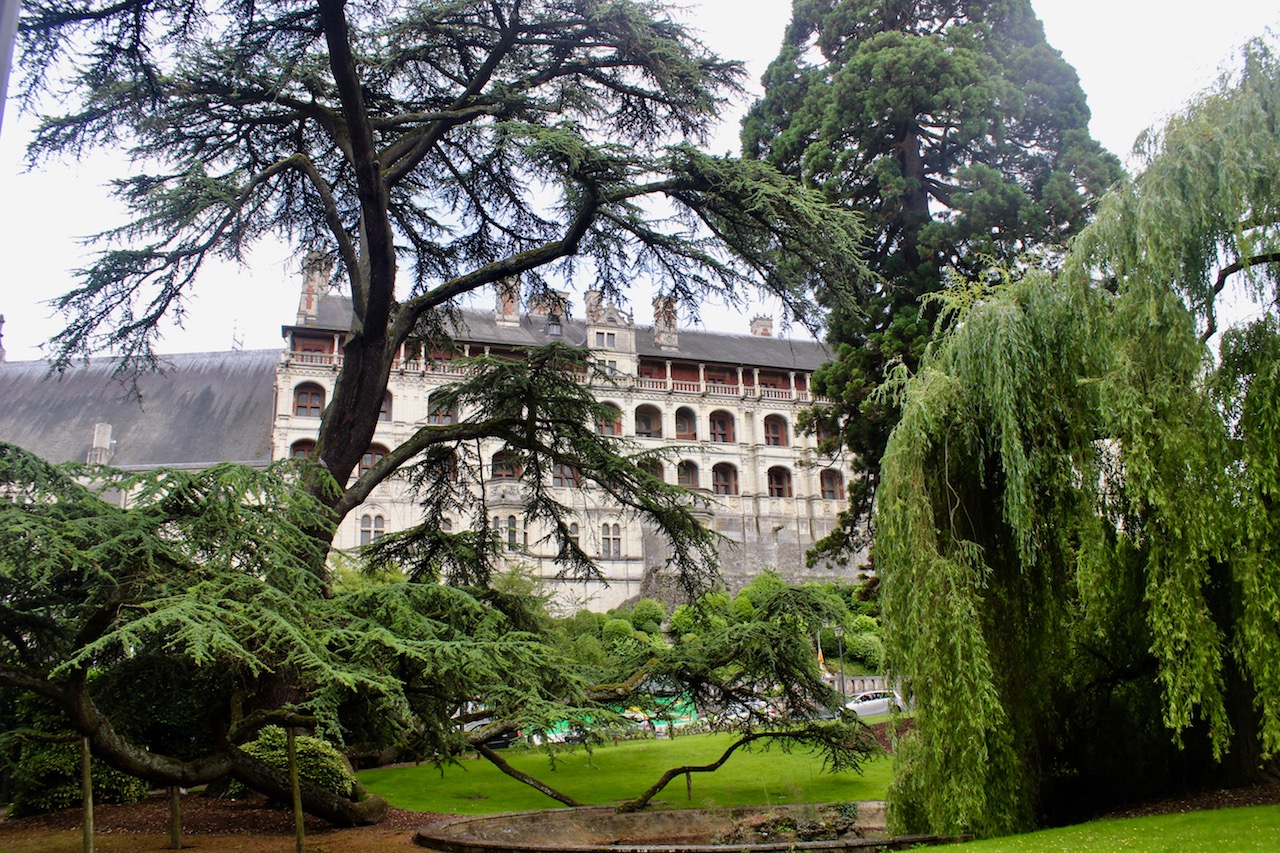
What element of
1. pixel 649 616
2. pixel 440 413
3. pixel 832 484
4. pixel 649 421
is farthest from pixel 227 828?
pixel 832 484

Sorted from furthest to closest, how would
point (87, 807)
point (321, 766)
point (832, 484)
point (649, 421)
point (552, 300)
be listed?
point (832, 484) < point (649, 421) < point (552, 300) < point (321, 766) < point (87, 807)

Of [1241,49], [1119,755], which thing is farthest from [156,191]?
[1119,755]

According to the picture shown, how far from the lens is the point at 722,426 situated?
50.0m

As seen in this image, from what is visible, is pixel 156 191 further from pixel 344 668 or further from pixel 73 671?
pixel 344 668

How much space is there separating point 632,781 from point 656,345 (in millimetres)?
35958

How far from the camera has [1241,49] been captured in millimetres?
9070

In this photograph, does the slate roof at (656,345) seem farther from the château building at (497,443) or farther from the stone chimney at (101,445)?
the stone chimney at (101,445)

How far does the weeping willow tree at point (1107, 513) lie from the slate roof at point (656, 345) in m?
33.0

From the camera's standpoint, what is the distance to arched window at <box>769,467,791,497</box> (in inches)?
1957

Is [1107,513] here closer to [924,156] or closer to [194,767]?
[194,767]

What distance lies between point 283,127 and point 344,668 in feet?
27.2

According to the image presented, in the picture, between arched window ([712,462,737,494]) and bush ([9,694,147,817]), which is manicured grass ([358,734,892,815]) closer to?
bush ([9,694,147,817])

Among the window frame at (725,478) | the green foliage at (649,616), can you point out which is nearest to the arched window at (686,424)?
the window frame at (725,478)

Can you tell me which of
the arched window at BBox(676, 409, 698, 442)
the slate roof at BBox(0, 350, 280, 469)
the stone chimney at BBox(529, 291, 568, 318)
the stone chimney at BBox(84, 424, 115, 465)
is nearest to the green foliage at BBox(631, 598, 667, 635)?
the arched window at BBox(676, 409, 698, 442)
